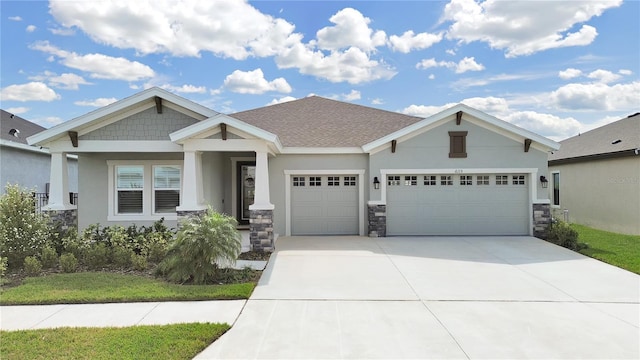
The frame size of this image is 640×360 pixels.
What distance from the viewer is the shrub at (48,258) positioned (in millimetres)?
7945

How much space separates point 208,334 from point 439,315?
321 centimetres

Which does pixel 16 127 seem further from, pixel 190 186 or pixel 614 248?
pixel 614 248

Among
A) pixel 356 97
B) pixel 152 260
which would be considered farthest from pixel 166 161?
pixel 356 97

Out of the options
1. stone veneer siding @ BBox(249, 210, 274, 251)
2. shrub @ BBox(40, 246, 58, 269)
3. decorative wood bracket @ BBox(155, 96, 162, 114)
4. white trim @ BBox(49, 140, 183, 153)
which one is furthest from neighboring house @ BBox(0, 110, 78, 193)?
stone veneer siding @ BBox(249, 210, 274, 251)

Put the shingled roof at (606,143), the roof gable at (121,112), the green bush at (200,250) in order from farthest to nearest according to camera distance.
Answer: the shingled roof at (606,143)
the roof gable at (121,112)
the green bush at (200,250)

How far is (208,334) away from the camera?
4574 mm

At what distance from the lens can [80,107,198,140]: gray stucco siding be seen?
10188 millimetres

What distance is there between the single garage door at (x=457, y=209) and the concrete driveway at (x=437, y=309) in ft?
9.40

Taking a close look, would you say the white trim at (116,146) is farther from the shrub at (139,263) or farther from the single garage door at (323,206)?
the single garage door at (323,206)

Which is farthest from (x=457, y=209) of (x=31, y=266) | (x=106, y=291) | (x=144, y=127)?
(x=31, y=266)

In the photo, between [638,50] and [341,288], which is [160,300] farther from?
[638,50]

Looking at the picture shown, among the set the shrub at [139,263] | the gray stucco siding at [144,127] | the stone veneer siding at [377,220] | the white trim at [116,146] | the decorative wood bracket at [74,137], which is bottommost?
the shrub at [139,263]

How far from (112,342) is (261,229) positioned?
Result: 541 cm

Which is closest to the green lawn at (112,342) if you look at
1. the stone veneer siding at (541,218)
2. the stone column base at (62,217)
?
the stone column base at (62,217)
